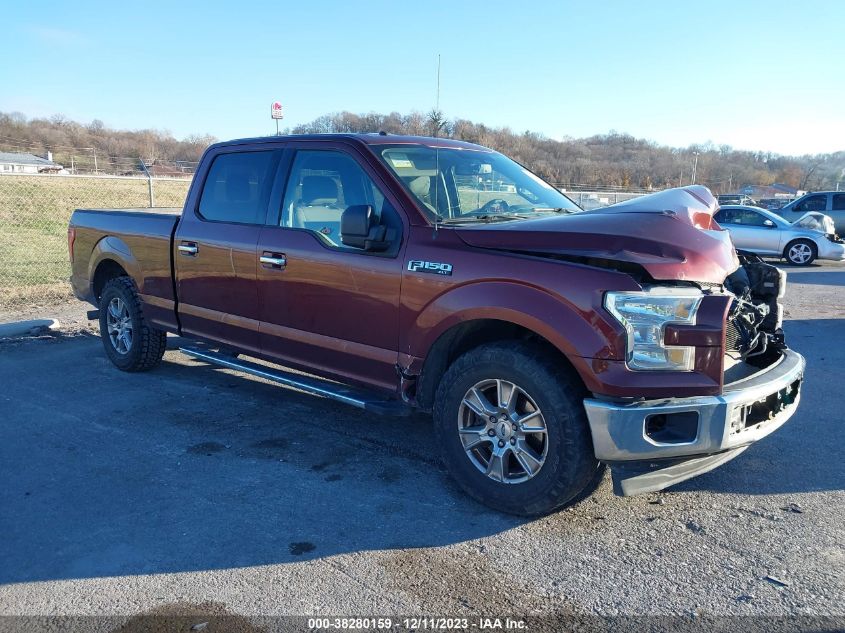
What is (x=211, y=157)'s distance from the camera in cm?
577

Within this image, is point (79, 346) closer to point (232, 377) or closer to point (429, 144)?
point (232, 377)

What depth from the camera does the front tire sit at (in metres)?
3.46

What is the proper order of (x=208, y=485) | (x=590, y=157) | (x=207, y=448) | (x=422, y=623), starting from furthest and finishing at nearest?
(x=590, y=157) < (x=207, y=448) < (x=208, y=485) < (x=422, y=623)

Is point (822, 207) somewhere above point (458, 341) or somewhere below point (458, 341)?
above

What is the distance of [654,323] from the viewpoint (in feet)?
10.8

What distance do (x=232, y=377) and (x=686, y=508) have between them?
425cm

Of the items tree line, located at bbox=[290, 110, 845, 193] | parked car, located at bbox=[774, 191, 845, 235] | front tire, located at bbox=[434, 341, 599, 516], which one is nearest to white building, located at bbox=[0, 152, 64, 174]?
tree line, located at bbox=[290, 110, 845, 193]

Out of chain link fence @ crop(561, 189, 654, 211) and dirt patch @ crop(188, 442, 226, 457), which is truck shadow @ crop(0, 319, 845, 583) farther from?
chain link fence @ crop(561, 189, 654, 211)

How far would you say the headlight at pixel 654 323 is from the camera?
3.29 meters

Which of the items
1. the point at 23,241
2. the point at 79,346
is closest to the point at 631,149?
the point at 23,241

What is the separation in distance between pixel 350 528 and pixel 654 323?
72.8 inches

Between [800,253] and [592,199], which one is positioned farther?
[800,253]

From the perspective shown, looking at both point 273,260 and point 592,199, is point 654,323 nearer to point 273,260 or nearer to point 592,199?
point 273,260

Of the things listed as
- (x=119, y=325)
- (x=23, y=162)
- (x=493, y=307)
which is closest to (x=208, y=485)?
(x=493, y=307)
